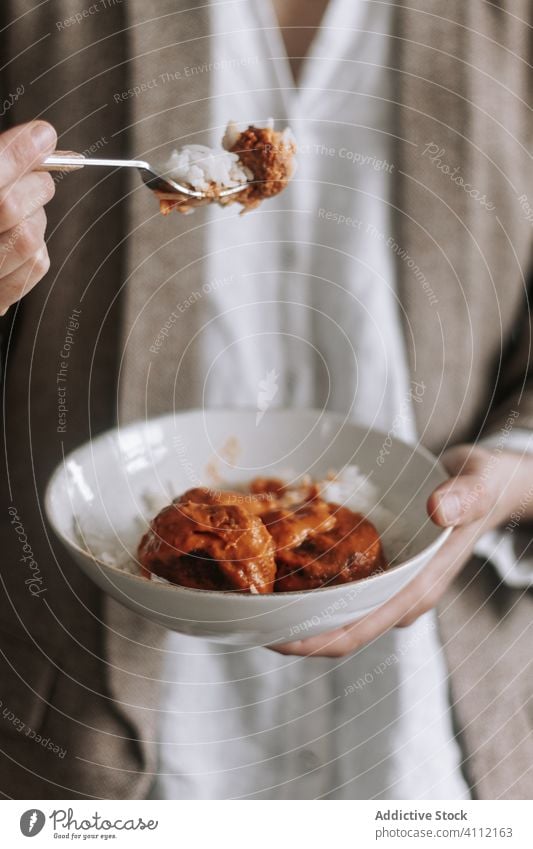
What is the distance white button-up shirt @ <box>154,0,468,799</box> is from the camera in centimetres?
36

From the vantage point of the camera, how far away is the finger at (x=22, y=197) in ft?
0.75

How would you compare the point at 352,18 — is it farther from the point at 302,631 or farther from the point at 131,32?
the point at 302,631

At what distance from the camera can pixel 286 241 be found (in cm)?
A: 39

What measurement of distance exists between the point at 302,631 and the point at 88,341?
0.66ft

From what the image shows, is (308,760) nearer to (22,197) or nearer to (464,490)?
(464,490)

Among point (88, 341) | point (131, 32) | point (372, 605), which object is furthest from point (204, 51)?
point (372, 605)

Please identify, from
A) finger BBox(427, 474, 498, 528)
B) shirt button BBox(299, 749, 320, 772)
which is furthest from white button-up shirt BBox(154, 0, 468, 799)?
A: finger BBox(427, 474, 498, 528)

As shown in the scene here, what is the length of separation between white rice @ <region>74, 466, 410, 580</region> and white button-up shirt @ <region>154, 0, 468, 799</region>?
0.27ft

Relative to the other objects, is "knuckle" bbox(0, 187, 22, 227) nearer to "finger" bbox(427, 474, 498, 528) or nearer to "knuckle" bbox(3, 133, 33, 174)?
"knuckle" bbox(3, 133, 33, 174)

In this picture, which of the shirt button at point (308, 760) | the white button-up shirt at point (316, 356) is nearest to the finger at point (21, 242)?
the white button-up shirt at point (316, 356)

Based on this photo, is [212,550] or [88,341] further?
[88,341]

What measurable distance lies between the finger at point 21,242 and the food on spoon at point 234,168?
47mm

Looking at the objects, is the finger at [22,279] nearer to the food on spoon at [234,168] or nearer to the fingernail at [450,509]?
the food on spoon at [234,168]
